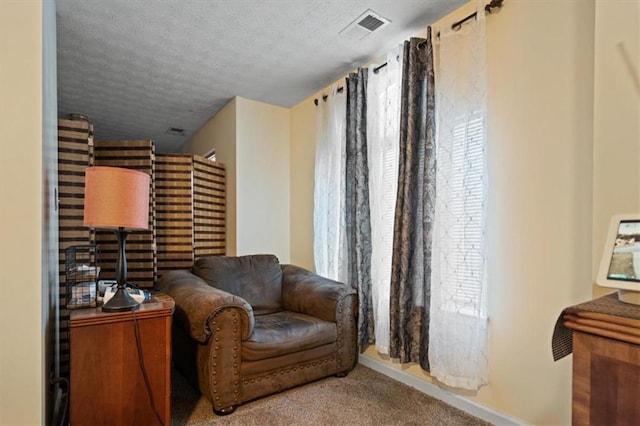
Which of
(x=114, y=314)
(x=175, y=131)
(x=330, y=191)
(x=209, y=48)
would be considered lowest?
(x=114, y=314)

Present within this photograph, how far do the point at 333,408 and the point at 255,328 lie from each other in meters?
0.70

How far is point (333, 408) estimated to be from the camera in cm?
212

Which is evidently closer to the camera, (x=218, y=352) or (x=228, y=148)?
(x=218, y=352)

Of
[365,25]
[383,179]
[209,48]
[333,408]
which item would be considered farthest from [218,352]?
[365,25]

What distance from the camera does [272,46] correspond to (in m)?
2.61

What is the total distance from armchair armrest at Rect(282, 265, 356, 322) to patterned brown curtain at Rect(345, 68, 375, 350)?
0.18m

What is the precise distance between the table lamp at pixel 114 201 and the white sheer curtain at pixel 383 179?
1.61 metres

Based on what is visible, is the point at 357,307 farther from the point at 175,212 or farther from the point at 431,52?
the point at 175,212

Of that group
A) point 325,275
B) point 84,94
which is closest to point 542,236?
point 325,275

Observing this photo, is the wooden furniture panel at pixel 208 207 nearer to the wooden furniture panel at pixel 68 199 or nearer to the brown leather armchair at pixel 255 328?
the brown leather armchair at pixel 255 328

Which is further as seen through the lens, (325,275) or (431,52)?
(325,275)

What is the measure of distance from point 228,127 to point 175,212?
42.7 inches

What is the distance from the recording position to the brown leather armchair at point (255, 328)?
200 cm

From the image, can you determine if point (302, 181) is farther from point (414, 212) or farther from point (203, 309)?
point (203, 309)
